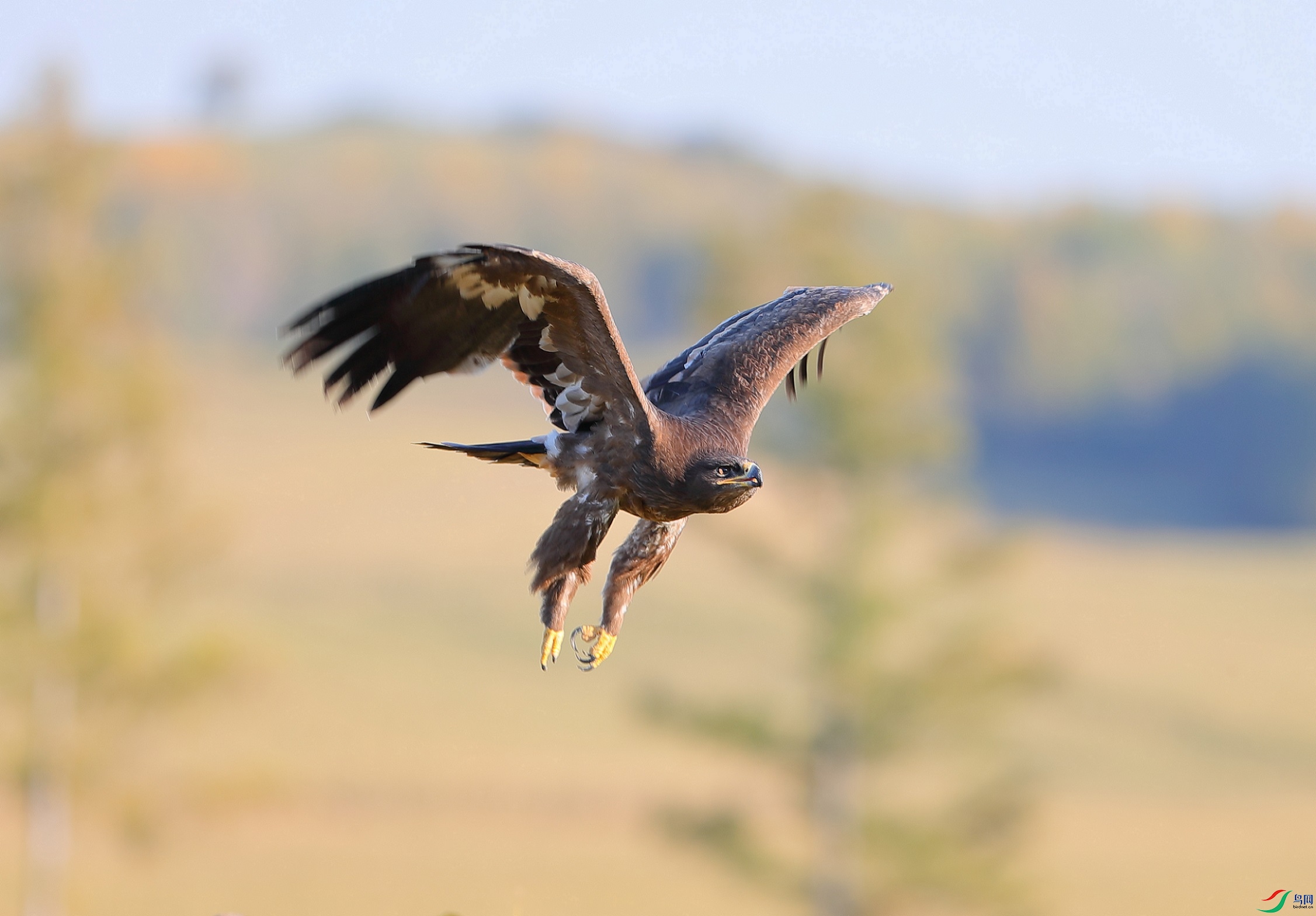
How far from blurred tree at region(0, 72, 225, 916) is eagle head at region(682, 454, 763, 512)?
13.8m

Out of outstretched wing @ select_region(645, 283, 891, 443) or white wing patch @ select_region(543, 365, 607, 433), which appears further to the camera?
outstretched wing @ select_region(645, 283, 891, 443)

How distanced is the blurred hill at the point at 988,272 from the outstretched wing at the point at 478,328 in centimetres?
7626

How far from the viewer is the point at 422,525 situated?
67.2 m

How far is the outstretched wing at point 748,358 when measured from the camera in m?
7.85

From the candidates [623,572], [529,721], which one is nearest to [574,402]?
[623,572]

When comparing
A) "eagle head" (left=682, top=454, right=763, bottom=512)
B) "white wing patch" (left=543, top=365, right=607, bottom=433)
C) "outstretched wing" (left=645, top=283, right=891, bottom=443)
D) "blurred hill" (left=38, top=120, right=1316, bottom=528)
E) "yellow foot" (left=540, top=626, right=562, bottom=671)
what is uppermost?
"blurred hill" (left=38, top=120, right=1316, bottom=528)

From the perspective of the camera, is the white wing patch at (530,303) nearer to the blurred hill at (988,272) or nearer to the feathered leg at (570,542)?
the feathered leg at (570,542)

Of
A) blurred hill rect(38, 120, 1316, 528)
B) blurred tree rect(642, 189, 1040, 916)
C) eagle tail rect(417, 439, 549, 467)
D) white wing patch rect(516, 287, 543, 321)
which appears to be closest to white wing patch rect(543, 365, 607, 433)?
eagle tail rect(417, 439, 549, 467)

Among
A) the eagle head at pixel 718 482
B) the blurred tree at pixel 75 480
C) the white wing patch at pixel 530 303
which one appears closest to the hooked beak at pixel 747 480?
the eagle head at pixel 718 482

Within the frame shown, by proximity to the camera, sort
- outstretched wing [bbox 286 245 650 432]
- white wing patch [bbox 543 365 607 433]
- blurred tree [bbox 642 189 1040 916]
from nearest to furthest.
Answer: outstretched wing [bbox 286 245 650 432] < white wing patch [bbox 543 365 607 433] < blurred tree [bbox 642 189 1040 916]

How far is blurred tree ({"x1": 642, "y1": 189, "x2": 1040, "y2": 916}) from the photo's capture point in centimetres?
2392

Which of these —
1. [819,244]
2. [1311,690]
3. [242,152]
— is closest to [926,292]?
[819,244]

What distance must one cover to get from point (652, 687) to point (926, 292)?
8.18 metres

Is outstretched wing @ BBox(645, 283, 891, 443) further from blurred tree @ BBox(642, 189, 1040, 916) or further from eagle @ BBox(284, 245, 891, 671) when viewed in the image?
blurred tree @ BBox(642, 189, 1040, 916)
